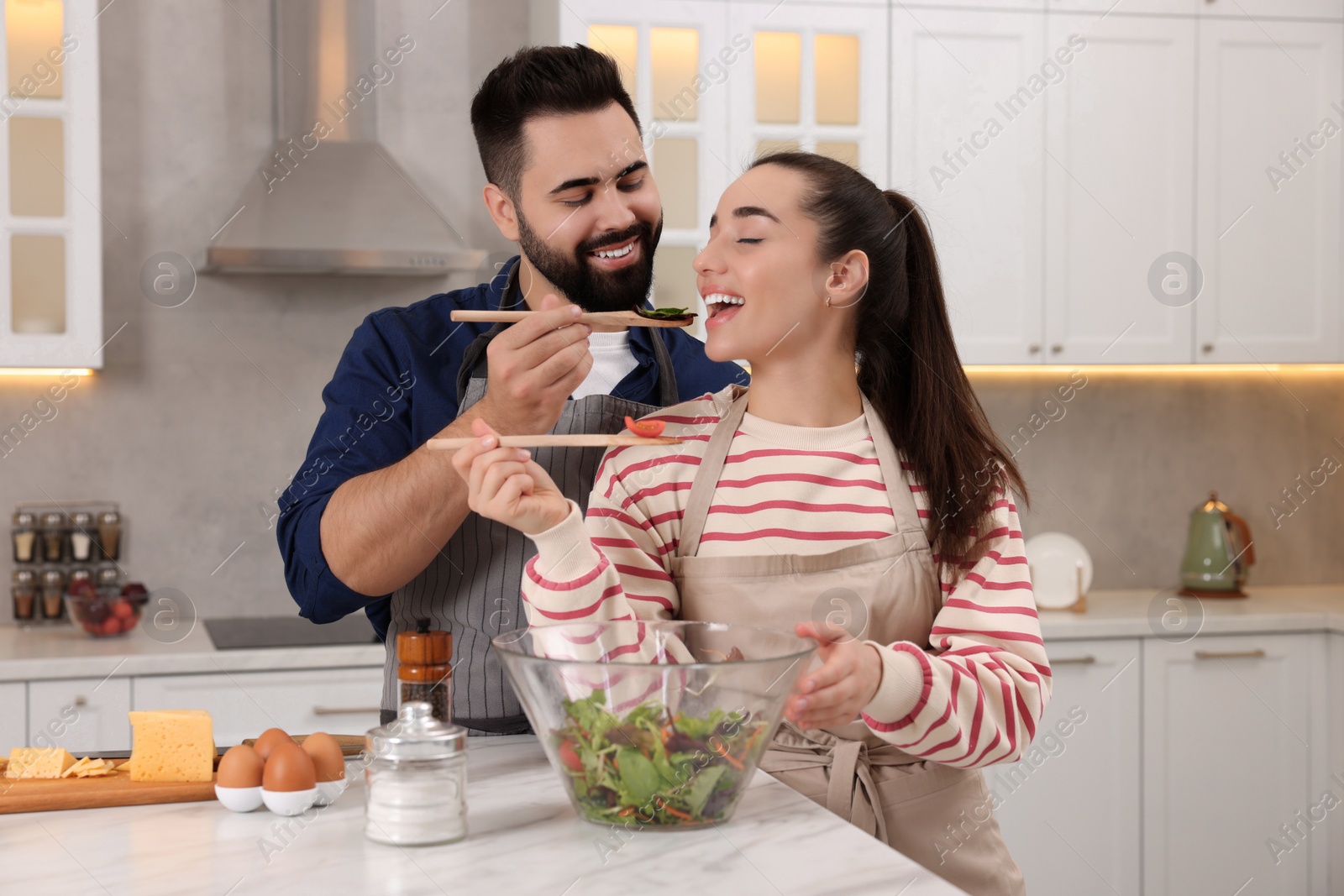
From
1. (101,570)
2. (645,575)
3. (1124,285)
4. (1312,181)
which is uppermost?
(1312,181)

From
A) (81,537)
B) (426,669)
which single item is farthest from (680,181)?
(426,669)

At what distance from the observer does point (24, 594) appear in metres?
2.87

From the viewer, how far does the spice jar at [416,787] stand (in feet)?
3.13

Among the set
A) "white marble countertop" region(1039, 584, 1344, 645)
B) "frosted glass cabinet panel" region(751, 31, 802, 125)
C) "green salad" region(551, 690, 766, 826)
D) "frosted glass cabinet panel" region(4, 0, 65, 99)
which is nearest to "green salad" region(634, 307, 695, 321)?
"green salad" region(551, 690, 766, 826)

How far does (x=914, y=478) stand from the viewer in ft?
4.46

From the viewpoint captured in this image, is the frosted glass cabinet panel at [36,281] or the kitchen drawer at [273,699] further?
the frosted glass cabinet panel at [36,281]

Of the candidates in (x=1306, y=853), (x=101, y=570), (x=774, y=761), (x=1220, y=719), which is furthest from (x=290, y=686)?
(x=1306, y=853)

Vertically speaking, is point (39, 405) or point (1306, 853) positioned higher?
point (39, 405)

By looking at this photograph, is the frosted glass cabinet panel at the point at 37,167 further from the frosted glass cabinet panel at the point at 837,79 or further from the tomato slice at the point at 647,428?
the tomato slice at the point at 647,428

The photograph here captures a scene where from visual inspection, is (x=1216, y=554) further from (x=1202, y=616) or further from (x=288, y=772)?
(x=288, y=772)

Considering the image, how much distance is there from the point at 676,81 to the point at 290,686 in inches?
64.3

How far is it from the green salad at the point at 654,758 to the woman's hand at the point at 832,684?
0.06 m

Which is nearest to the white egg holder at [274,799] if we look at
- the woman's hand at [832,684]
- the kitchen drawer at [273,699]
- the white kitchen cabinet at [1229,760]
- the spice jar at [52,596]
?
the woman's hand at [832,684]

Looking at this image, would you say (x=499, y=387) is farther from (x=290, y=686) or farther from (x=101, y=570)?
(x=101, y=570)
